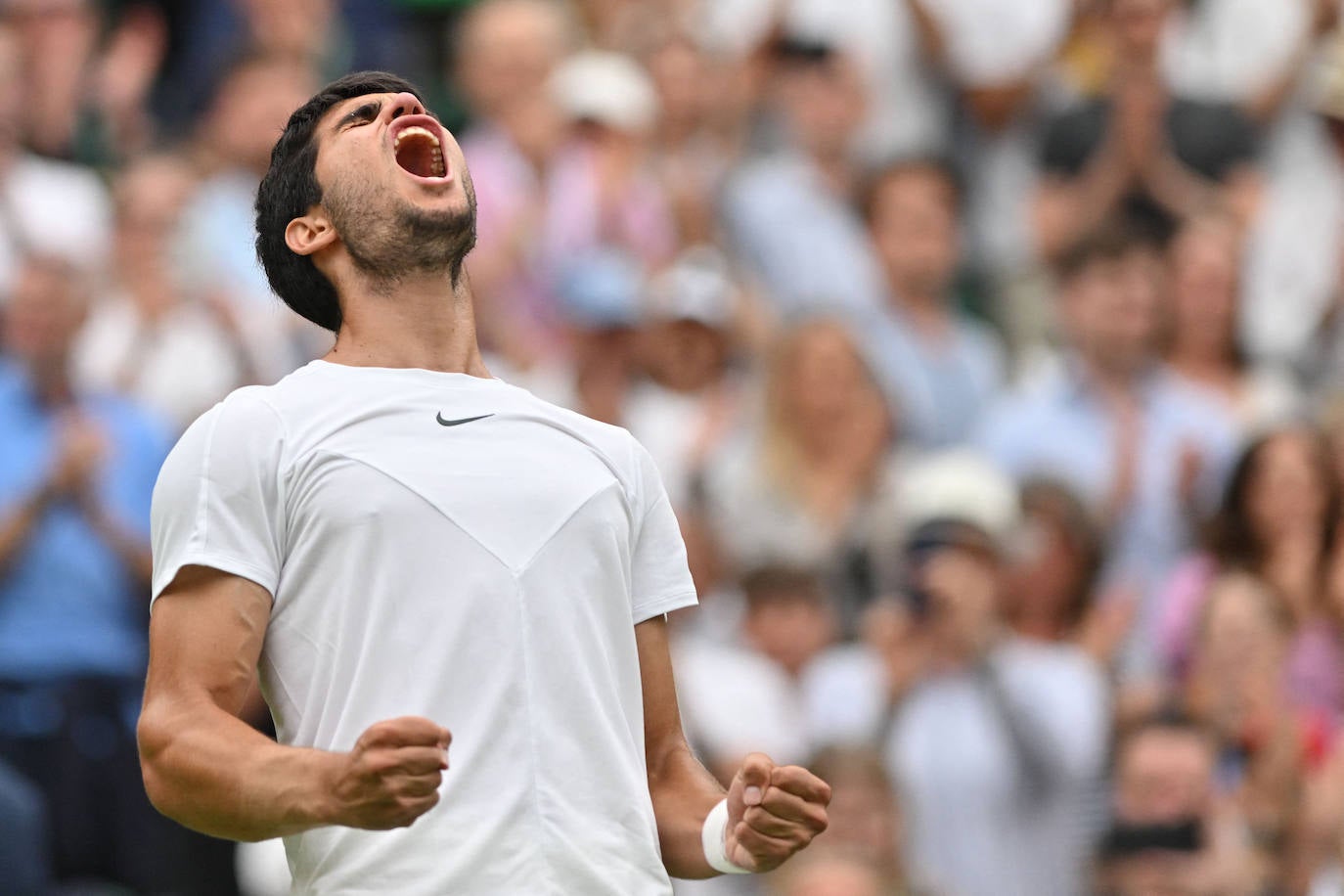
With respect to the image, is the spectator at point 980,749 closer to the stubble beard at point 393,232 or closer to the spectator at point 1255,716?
the spectator at point 1255,716

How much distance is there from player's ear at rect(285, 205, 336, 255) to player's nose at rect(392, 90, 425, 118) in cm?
18

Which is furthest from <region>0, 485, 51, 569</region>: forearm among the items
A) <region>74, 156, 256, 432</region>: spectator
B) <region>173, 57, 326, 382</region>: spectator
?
<region>173, 57, 326, 382</region>: spectator

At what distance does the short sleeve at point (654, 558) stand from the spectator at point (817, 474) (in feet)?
13.1

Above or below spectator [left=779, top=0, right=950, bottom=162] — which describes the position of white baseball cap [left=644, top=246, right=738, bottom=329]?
below

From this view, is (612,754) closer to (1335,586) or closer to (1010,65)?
(1335,586)

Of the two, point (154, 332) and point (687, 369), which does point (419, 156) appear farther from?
point (687, 369)

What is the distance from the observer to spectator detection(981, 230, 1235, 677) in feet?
25.6

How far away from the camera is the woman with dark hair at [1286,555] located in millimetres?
7223

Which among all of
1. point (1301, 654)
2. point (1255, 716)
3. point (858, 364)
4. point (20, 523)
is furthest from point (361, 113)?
point (1301, 654)

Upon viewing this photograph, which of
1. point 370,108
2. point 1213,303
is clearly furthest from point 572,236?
point 370,108

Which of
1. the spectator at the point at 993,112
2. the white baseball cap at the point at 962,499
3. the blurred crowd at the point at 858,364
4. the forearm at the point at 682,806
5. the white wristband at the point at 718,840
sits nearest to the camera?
the white wristband at the point at 718,840

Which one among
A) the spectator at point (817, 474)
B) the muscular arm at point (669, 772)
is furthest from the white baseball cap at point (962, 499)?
the muscular arm at point (669, 772)

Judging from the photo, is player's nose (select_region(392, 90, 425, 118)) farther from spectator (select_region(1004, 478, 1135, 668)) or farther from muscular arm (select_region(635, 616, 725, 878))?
spectator (select_region(1004, 478, 1135, 668))

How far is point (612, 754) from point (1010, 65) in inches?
274
